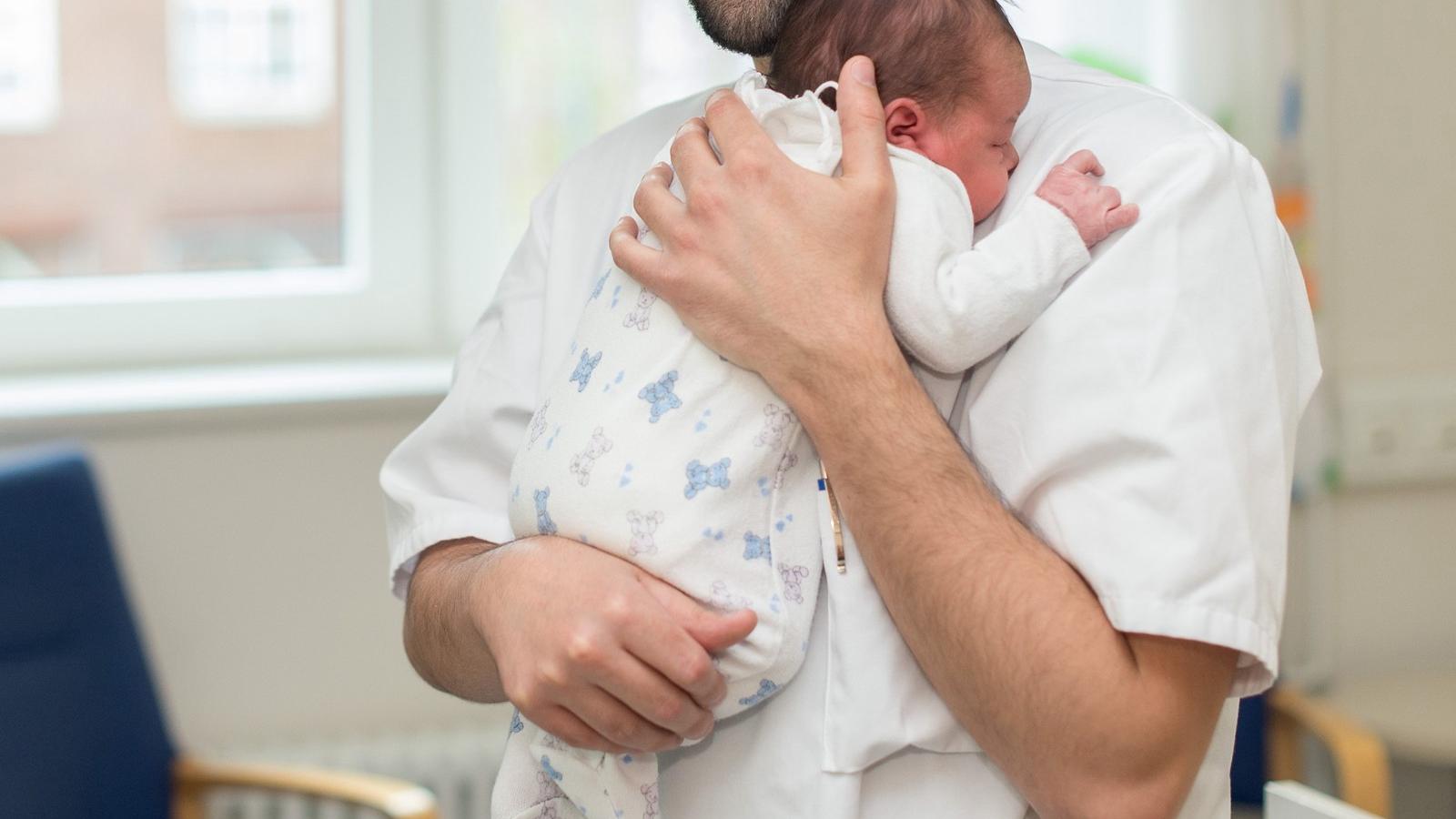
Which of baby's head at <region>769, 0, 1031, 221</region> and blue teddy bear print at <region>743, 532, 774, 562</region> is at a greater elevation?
baby's head at <region>769, 0, 1031, 221</region>

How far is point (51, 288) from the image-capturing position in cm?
260

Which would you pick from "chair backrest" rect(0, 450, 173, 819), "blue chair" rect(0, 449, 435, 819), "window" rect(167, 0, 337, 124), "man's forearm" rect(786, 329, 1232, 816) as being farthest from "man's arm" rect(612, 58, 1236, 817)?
"window" rect(167, 0, 337, 124)

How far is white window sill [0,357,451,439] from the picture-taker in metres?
2.25

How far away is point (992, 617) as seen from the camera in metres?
0.95

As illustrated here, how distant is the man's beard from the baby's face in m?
0.22

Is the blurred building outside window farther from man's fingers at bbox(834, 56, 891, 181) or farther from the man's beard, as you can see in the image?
man's fingers at bbox(834, 56, 891, 181)

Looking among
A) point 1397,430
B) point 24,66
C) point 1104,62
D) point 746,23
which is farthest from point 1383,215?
point 24,66

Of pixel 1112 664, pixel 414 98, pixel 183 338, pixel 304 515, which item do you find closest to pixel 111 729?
pixel 304 515

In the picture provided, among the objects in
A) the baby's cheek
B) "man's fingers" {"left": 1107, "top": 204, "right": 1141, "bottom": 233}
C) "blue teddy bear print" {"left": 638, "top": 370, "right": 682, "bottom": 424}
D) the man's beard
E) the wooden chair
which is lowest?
the wooden chair

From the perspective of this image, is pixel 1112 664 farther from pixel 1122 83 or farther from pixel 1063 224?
pixel 1122 83

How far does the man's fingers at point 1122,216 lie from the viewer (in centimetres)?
99

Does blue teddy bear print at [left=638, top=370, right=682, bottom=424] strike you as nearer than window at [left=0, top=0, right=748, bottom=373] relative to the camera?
Yes

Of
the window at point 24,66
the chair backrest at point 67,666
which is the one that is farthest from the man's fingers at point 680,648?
the window at point 24,66

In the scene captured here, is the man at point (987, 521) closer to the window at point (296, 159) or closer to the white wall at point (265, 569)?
the white wall at point (265, 569)
